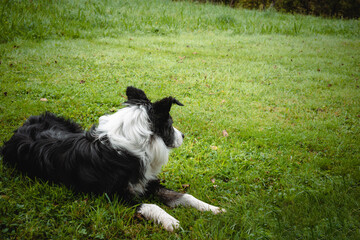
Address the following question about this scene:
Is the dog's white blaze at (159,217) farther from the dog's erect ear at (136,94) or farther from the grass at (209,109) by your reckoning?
the dog's erect ear at (136,94)

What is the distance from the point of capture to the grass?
8.23 feet

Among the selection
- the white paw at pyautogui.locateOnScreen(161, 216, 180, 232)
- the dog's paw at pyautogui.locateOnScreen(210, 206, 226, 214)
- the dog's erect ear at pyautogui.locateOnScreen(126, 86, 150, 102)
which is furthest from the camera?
the dog's paw at pyautogui.locateOnScreen(210, 206, 226, 214)

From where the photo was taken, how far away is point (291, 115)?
5.32m

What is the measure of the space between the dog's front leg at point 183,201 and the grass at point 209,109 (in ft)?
0.33

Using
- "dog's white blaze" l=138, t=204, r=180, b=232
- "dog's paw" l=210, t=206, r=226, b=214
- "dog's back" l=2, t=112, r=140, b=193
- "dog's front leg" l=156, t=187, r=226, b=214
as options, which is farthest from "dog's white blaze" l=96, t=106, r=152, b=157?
"dog's paw" l=210, t=206, r=226, b=214

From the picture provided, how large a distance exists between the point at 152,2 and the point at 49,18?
7891 mm

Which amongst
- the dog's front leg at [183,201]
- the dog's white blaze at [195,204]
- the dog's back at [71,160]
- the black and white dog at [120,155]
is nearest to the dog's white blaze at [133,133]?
the black and white dog at [120,155]

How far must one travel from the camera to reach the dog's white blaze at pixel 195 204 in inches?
111

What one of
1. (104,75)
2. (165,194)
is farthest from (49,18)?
(165,194)

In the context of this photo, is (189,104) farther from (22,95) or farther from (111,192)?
(22,95)

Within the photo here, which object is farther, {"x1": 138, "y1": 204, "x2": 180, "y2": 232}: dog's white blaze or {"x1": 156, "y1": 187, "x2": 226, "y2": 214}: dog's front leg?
{"x1": 156, "y1": 187, "x2": 226, "y2": 214}: dog's front leg

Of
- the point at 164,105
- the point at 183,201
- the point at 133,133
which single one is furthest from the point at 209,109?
the point at 133,133

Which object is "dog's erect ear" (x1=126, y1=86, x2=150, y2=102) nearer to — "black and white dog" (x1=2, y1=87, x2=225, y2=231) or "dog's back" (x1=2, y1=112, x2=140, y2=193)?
"black and white dog" (x1=2, y1=87, x2=225, y2=231)

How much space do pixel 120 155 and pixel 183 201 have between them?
0.97 metres
